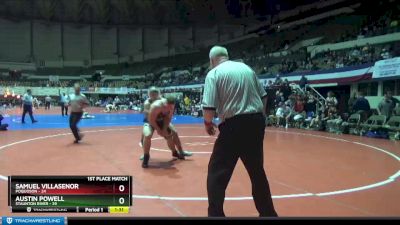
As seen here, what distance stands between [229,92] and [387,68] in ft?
31.1

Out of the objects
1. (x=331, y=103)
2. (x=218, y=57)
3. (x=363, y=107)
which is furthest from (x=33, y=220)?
(x=331, y=103)

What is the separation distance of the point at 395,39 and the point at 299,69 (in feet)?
10.3

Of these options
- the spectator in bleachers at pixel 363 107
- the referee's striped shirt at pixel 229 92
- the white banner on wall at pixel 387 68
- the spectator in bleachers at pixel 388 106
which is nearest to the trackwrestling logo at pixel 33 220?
the referee's striped shirt at pixel 229 92

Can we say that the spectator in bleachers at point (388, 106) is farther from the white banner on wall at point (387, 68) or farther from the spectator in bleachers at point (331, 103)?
the spectator in bleachers at point (331, 103)

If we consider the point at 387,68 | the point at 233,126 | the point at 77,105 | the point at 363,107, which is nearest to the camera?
the point at 233,126

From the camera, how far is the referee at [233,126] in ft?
9.41

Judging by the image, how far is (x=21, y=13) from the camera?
17.6 ft

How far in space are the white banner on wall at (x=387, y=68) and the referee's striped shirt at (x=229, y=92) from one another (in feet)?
29.6

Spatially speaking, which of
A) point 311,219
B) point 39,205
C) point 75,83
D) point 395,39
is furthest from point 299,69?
point 39,205

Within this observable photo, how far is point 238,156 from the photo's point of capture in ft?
9.63

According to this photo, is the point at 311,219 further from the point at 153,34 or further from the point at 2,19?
the point at 2,19
